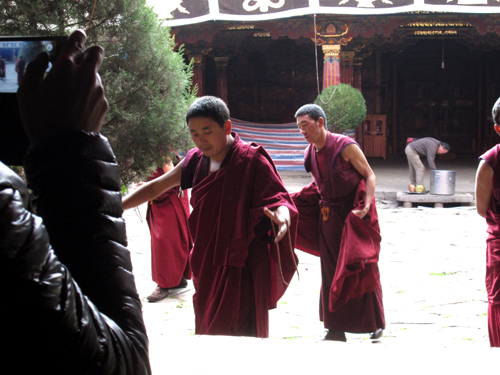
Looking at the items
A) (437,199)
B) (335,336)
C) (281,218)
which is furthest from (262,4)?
(281,218)

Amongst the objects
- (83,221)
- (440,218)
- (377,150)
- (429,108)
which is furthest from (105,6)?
(429,108)

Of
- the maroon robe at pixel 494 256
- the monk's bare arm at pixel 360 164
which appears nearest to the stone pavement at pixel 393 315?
the maroon robe at pixel 494 256

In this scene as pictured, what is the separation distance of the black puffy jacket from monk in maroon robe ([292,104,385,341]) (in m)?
3.27

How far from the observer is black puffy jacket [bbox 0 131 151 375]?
0.53 meters

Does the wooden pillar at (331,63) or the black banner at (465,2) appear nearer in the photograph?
the black banner at (465,2)

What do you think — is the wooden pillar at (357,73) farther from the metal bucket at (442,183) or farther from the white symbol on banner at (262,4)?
the metal bucket at (442,183)

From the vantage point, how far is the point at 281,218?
99.4 inches

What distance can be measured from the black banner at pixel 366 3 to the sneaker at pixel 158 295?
7.84 m

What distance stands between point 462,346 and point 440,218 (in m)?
7.92

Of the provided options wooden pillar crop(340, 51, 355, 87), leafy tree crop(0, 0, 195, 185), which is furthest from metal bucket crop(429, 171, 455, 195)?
leafy tree crop(0, 0, 195, 185)

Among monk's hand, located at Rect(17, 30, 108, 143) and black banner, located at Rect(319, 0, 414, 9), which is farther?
black banner, located at Rect(319, 0, 414, 9)

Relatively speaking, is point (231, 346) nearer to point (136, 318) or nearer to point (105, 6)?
point (136, 318)

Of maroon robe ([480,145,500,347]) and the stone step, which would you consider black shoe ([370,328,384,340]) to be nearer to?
maroon robe ([480,145,500,347])

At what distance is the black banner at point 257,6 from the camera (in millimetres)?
10875
